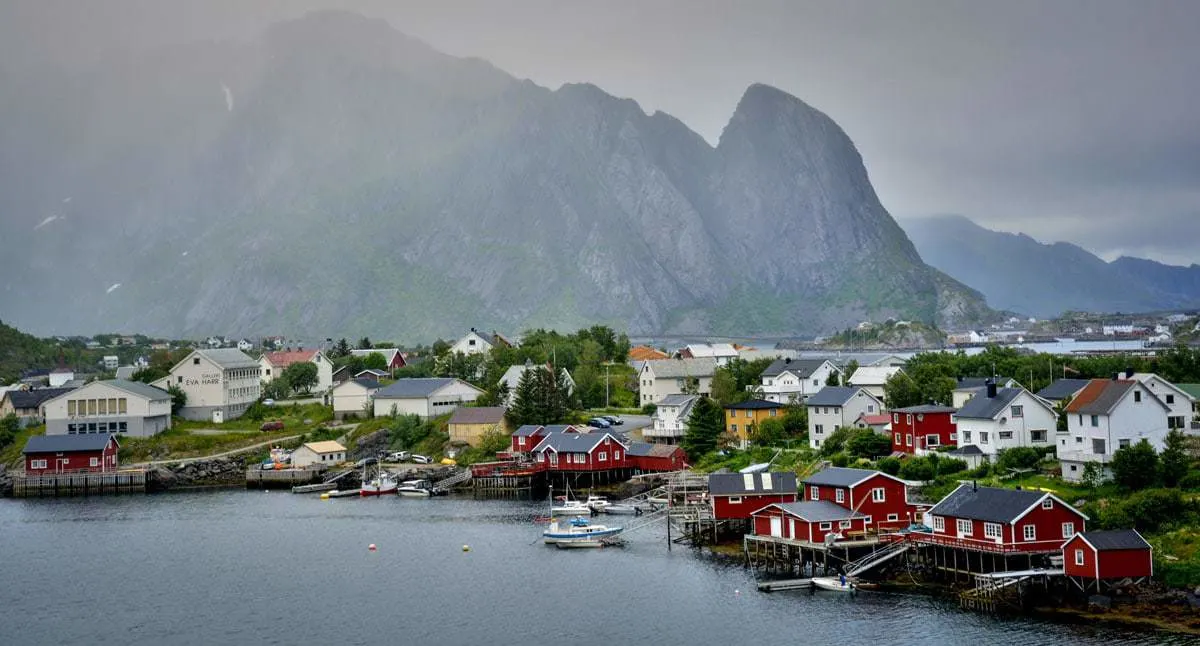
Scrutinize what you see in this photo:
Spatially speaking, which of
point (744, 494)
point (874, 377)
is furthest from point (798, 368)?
point (744, 494)

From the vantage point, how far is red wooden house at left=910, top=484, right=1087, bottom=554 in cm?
4494

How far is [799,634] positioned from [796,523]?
424 inches

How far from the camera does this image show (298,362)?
125 meters

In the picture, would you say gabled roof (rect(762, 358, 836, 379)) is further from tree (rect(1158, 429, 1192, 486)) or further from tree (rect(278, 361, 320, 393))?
tree (rect(1158, 429, 1192, 486))

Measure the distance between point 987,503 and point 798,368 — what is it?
55.4 m

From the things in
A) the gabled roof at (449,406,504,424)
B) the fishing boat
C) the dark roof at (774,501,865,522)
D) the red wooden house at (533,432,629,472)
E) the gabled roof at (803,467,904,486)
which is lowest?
the fishing boat

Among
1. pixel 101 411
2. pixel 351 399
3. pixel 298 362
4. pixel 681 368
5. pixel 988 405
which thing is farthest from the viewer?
pixel 298 362

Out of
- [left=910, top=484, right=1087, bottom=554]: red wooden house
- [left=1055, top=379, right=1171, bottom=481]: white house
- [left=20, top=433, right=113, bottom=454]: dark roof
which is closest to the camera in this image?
[left=910, top=484, right=1087, bottom=554]: red wooden house

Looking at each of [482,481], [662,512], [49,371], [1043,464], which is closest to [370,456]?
[482,481]

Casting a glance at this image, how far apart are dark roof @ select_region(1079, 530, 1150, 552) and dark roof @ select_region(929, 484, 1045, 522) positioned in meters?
3.03

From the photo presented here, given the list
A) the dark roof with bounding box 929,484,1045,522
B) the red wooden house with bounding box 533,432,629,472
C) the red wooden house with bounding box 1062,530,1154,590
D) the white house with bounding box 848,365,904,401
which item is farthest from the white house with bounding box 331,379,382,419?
the red wooden house with bounding box 1062,530,1154,590

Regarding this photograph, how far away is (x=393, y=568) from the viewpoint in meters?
55.6

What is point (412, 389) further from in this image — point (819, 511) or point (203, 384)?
point (819, 511)

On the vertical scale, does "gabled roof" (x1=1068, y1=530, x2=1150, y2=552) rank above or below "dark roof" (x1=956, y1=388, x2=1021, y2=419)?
below
